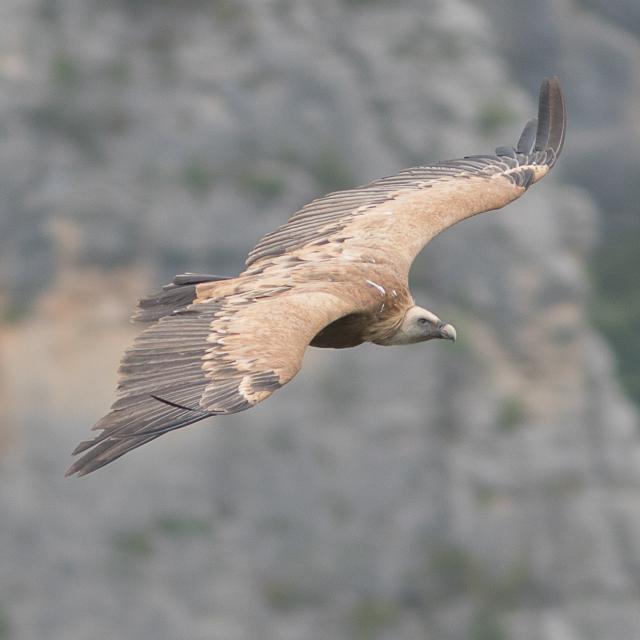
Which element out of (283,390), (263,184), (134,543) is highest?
(263,184)

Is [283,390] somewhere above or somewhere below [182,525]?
above

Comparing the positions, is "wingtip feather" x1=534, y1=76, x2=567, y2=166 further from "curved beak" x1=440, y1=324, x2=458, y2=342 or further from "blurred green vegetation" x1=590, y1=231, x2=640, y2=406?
"blurred green vegetation" x1=590, y1=231, x2=640, y2=406

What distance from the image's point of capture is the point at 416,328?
34.5ft

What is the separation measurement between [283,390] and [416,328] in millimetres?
14170

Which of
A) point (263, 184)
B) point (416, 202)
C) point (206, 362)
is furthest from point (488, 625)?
point (206, 362)

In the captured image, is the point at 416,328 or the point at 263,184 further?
the point at 263,184

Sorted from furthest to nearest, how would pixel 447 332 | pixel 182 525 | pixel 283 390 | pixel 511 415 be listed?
pixel 511 415 → pixel 182 525 → pixel 283 390 → pixel 447 332

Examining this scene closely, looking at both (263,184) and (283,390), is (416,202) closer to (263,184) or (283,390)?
(283,390)

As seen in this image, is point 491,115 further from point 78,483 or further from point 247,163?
point 78,483

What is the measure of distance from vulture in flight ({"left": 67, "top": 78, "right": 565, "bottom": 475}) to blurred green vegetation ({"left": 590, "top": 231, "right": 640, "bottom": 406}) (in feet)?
98.8

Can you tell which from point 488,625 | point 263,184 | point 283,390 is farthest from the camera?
point 488,625

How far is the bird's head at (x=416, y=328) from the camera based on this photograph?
10477 millimetres

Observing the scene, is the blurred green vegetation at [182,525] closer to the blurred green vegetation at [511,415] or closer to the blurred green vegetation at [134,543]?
the blurred green vegetation at [134,543]

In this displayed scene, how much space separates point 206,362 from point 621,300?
117 feet
